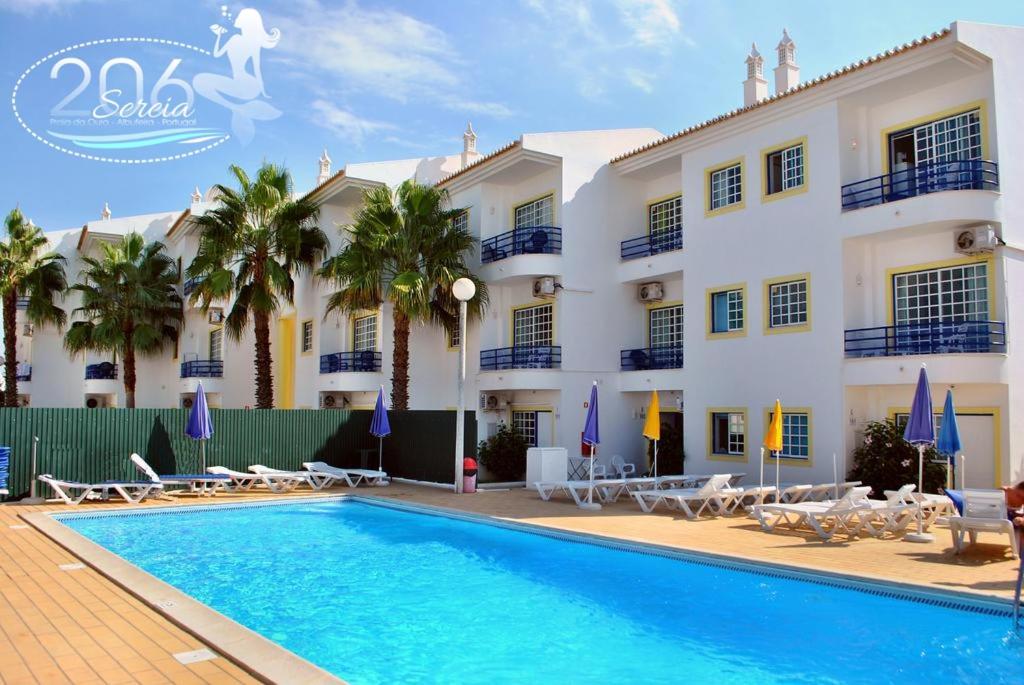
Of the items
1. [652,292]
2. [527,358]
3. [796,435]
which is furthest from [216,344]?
[796,435]

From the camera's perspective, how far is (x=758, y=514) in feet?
43.7

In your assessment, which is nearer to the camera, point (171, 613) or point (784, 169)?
point (171, 613)

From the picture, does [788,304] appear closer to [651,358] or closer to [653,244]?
[651,358]

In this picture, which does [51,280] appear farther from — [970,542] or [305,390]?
[970,542]

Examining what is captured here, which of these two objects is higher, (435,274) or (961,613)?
(435,274)

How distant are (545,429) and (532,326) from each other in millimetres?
3278

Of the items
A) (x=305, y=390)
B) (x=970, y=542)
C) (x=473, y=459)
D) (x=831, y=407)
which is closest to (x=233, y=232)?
(x=305, y=390)

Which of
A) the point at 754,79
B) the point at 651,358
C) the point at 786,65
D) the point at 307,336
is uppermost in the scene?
the point at 786,65

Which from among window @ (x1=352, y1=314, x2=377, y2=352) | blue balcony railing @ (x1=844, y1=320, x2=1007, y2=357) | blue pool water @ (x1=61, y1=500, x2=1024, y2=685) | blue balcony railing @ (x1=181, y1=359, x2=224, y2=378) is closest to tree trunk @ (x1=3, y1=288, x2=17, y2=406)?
blue balcony railing @ (x1=181, y1=359, x2=224, y2=378)

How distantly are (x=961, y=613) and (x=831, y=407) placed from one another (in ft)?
29.0

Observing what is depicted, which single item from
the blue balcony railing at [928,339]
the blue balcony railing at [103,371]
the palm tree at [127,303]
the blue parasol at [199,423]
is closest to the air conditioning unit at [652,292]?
the blue balcony railing at [928,339]

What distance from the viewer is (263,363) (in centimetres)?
2669

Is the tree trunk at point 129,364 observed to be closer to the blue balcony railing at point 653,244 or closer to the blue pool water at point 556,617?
the blue balcony railing at point 653,244

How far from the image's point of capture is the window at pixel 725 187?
64.5 feet
